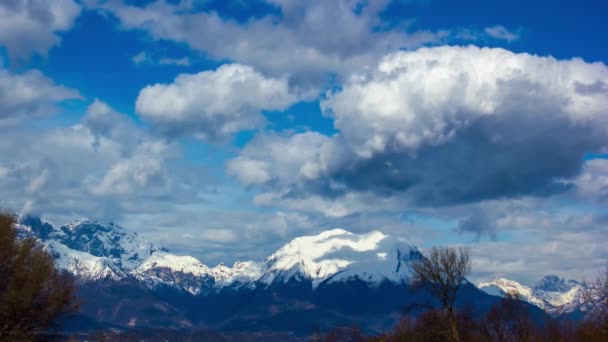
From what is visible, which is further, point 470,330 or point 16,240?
point 470,330

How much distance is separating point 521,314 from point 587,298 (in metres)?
53.5

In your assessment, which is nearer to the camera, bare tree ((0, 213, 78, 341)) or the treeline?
bare tree ((0, 213, 78, 341))

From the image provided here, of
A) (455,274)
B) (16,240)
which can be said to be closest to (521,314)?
(455,274)

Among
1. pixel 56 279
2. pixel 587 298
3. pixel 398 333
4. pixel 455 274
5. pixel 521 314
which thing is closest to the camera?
pixel 56 279

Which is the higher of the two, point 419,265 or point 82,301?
point 419,265

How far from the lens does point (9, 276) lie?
7044 centimetres

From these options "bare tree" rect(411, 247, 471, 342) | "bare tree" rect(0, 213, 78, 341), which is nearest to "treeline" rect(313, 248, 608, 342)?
"bare tree" rect(411, 247, 471, 342)

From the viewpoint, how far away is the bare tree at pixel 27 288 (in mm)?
65969

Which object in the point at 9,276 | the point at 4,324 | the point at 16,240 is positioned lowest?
the point at 4,324

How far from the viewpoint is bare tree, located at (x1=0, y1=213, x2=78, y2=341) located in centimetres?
6597

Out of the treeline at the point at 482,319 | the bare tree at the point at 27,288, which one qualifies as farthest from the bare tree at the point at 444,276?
the bare tree at the point at 27,288

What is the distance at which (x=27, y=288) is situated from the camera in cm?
6681

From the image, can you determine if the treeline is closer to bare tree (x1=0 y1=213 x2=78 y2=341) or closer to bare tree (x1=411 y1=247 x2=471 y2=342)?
bare tree (x1=411 y1=247 x2=471 y2=342)

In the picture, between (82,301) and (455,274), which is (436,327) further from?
(82,301)
